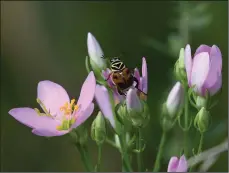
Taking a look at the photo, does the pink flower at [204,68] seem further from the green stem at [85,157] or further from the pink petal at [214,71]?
the green stem at [85,157]

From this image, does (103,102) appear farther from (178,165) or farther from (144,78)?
(178,165)

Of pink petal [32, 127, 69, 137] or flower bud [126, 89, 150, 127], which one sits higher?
flower bud [126, 89, 150, 127]

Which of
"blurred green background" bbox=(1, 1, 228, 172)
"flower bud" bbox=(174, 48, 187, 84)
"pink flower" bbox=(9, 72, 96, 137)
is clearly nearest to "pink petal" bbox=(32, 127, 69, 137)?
"pink flower" bbox=(9, 72, 96, 137)

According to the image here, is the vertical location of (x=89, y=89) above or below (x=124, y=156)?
above

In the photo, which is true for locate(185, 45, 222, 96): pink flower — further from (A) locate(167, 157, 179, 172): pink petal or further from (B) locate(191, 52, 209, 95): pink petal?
(A) locate(167, 157, 179, 172): pink petal

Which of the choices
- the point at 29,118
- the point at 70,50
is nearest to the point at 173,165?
the point at 29,118

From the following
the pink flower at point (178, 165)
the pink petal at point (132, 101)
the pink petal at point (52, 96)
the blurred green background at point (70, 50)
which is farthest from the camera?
the blurred green background at point (70, 50)

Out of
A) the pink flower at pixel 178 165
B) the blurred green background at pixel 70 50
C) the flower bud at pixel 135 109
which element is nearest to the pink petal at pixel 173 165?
the pink flower at pixel 178 165
